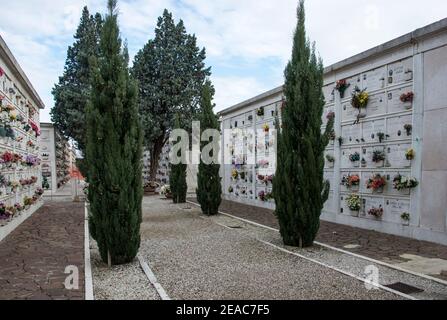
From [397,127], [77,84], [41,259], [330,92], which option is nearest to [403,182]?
[397,127]

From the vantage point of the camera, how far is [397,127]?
27.2 ft

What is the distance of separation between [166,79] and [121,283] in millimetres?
19022

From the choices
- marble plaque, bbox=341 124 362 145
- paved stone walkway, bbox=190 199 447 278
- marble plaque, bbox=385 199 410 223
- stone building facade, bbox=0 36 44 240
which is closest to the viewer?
paved stone walkway, bbox=190 199 447 278

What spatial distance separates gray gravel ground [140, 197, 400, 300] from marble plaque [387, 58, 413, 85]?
4400 millimetres

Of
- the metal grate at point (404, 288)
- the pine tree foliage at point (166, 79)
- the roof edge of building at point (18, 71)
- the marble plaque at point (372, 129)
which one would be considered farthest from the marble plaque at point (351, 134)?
the pine tree foliage at point (166, 79)

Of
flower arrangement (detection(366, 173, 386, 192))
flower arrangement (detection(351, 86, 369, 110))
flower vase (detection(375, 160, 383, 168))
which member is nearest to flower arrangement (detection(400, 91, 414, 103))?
flower arrangement (detection(351, 86, 369, 110))

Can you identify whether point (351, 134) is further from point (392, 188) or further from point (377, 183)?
point (392, 188)

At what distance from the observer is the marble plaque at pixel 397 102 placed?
8.04m

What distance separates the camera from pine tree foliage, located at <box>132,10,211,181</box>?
22.7 metres

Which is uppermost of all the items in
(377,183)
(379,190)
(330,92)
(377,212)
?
(330,92)

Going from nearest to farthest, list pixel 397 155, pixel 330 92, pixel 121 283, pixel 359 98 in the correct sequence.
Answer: pixel 121 283 → pixel 397 155 → pixel 359 98 → pixel 330 92

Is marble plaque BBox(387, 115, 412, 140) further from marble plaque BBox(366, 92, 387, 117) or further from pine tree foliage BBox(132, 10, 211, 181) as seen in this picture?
pine tree foliage BBox(132, 10, 211, 181)

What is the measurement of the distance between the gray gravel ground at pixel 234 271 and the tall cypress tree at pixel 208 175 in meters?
3.41

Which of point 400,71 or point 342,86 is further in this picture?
point 342,86
